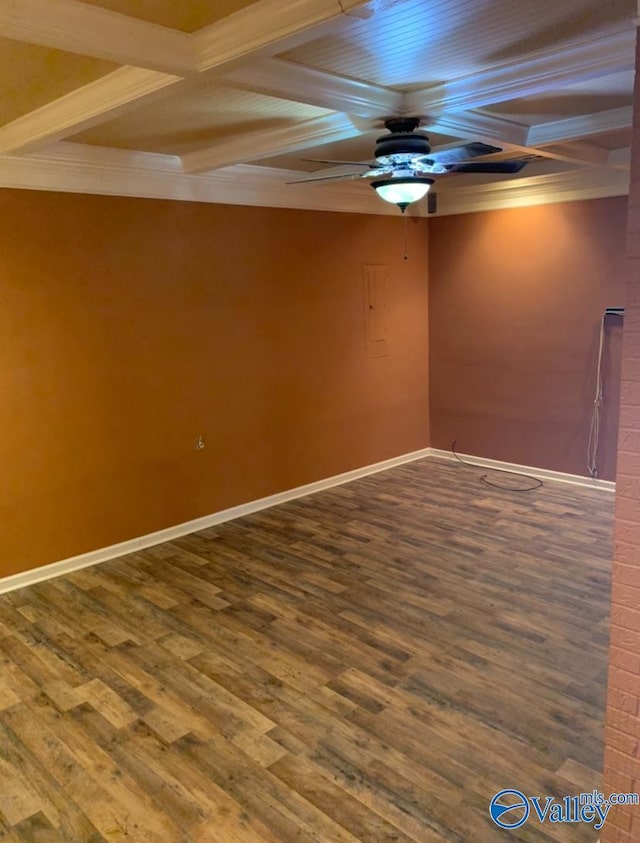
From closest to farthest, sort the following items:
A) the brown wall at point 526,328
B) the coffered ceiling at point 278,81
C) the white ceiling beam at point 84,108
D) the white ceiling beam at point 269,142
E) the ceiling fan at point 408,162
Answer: the coffered ceiling at point 278,81, the white ceiling beam at point 84,108, the ceiling fan at point 408,162, the white ceiling beam at point 269,142, the brown wall at point 526,328

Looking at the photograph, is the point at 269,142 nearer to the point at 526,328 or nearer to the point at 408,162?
the point at 408,162

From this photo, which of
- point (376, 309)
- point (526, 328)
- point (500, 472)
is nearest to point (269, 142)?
point (376, 309)

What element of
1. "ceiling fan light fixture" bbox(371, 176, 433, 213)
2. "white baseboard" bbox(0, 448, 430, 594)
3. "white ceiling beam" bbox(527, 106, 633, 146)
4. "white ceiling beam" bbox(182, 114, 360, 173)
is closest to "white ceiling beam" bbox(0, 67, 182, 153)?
"white ceiling beam" bbox(182, 114, 360, 173)

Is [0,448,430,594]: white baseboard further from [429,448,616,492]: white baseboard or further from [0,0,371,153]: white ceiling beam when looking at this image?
[0,0,371,153]: white ceiling beam

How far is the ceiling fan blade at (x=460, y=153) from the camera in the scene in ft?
8.95

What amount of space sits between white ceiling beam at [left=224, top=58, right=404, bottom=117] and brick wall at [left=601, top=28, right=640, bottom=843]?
4.27 ft

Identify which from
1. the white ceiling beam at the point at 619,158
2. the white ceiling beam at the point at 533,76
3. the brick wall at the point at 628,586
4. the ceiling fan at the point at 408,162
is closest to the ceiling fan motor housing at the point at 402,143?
the ceiling fan at the point at 408,162

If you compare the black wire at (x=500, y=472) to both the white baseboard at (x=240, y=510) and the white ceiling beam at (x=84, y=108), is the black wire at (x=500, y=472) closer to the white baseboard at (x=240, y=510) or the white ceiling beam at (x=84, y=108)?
the white baseboard at (x=240, y=510)

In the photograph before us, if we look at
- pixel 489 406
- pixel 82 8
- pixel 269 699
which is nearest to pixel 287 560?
pixel 269 699

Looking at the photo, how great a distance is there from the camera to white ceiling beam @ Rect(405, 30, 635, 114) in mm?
2215

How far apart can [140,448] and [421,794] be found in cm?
277

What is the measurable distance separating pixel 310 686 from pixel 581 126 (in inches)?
125

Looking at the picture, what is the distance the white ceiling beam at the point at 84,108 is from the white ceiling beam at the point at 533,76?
1.15 m

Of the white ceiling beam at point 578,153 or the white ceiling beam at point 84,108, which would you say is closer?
the white ceiling beam at point 84,108
